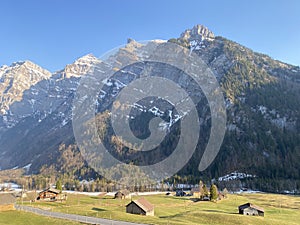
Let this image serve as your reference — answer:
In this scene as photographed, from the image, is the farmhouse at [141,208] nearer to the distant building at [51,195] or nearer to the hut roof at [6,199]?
the hut roof at [6,199]

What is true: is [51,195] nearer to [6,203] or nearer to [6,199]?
[6,199]

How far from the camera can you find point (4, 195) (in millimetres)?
77000

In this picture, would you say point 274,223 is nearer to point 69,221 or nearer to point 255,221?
point 255,221

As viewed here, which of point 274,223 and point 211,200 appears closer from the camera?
point 274,223

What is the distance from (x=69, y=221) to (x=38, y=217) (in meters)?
8.75

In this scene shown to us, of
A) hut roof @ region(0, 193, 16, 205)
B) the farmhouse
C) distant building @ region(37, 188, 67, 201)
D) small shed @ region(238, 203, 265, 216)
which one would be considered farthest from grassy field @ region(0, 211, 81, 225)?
distant building @ region(37, 188, 67, 201)

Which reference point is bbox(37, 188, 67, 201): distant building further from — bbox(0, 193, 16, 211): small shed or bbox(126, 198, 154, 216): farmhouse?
bbox(0, 193, 16, 211): small shed

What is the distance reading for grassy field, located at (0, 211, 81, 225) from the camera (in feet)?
182

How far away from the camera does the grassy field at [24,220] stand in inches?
2179

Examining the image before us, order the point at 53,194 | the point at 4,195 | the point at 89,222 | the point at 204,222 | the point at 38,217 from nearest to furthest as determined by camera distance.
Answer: the point at 89,222 < the point at 38,217 < the point at 204,222 < the point at 4,195 < the point at 53,194

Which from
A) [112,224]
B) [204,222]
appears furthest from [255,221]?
[112,224]

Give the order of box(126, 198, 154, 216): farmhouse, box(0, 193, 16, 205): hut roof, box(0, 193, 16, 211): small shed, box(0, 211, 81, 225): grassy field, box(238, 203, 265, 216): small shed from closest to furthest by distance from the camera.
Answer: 1. box(0, 211, 81, 225): grassy field
2. box(0, 193, 16, 211): small shed
3. box(0, 193, 16, 205): hut roof
4. box(126, 198, 154, 216): farmhouse
5. box(238, 203, 265, 216): small shed

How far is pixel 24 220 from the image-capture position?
191ft

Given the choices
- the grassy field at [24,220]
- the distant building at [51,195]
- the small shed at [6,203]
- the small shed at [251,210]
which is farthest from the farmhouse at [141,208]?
the distant building at [51,195]
